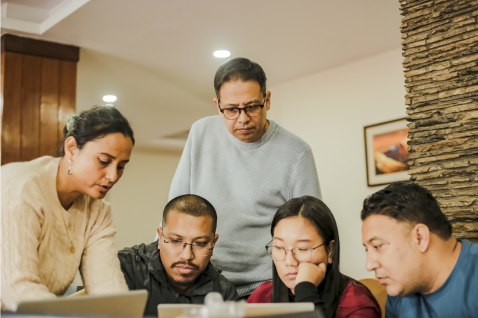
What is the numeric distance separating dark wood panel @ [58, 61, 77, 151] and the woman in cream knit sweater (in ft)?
9.94

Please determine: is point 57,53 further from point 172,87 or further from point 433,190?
point 433,190

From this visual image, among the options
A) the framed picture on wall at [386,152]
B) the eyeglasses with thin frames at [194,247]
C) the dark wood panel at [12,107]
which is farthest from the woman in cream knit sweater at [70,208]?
the framed picture on wall at [386,152]

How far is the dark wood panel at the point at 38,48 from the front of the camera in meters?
4.13

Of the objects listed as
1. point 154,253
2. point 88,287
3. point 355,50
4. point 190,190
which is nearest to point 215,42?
point 355,50

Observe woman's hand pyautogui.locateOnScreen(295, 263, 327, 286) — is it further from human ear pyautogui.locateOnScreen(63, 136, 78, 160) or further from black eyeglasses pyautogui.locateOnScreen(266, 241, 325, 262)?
human ear pyautogui.locateOnScreen(63, 136, 78, 160)

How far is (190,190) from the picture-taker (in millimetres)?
2090

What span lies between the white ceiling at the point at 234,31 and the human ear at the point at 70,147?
240 cm

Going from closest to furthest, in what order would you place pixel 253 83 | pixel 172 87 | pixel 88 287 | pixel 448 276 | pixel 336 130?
pixel 448 276, pixel 88 287, pixel 253 83, pixel 336 130, pixel 172 87

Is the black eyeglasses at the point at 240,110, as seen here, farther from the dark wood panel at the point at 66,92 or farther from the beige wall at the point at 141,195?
the beige wall at the point at 141,195

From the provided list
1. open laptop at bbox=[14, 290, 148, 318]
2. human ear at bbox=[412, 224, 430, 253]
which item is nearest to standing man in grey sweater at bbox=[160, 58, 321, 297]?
human ear at bbox=[412, 224, 430, 253]

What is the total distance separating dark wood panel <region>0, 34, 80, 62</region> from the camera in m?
4.13

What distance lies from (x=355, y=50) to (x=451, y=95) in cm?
246

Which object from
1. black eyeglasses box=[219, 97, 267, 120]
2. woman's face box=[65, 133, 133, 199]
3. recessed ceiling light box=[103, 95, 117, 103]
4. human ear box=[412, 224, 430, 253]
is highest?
recessed ceiling light box=[103, 95, 117, 103]

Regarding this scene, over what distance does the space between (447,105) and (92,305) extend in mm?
1802
